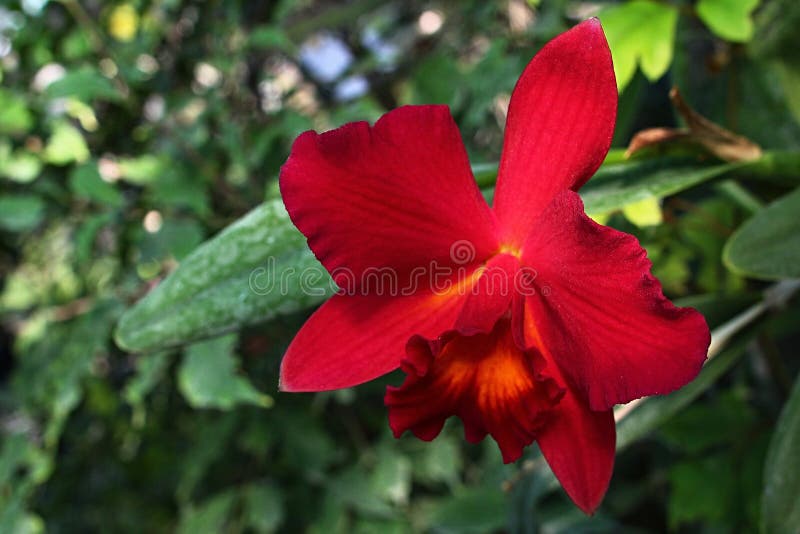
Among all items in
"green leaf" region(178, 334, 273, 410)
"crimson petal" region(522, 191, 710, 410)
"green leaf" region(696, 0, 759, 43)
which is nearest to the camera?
"crimson petal" region(522, 191, 710, 410)

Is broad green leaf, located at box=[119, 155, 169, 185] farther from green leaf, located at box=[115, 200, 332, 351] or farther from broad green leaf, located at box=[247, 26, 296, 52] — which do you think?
green leaf, located at box=[115, 200, 332, 351]

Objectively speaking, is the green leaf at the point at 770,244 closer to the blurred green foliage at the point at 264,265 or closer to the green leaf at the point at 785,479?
the blurred green foliage at the point at 264,265

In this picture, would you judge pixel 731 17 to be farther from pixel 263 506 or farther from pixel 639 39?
pixel 263 506

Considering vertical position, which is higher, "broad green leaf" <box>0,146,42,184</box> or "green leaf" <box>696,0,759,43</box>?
"green leaf" <box>696,0,759,43</box>

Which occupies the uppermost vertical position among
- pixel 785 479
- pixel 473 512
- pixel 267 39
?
pixel 267 39

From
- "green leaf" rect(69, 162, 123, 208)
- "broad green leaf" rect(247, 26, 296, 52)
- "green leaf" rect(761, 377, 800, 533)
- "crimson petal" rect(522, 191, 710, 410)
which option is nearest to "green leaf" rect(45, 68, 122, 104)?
"green leaf" rect(69, 162, 123, 208)

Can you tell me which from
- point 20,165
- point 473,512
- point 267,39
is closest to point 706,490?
point 473,512
